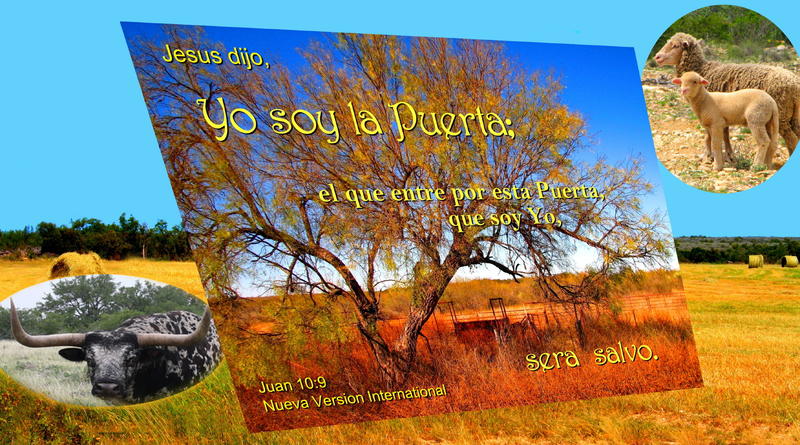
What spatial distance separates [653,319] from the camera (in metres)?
9.60

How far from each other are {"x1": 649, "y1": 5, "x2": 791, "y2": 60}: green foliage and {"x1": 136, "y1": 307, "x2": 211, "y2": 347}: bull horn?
10208 millimetres

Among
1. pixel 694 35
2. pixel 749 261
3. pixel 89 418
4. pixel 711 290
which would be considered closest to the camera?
pixel 89 418

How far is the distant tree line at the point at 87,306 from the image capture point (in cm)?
855

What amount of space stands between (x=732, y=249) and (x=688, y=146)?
6.10 metres

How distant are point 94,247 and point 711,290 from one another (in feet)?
40.0

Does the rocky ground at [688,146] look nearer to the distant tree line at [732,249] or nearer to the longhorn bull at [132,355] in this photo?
the distant tree line at [732,249]

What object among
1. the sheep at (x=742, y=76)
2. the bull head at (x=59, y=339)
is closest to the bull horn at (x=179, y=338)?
the bull head at (x=59, y=339)

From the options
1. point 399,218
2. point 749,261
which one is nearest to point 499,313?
point 399,218

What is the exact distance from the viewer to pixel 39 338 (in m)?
8.48

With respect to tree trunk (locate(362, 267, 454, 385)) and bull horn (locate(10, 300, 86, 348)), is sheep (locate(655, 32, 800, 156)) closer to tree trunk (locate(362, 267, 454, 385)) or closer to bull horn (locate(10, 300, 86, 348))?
tree trunk (locate(362, 267, 454, 385))

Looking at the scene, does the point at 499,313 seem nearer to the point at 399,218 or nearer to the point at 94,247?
the point at 399,218

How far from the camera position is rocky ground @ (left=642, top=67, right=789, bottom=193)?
1412 cm

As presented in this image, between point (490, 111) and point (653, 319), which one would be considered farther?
point (653, 319)

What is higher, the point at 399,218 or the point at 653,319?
the point at 399,218
